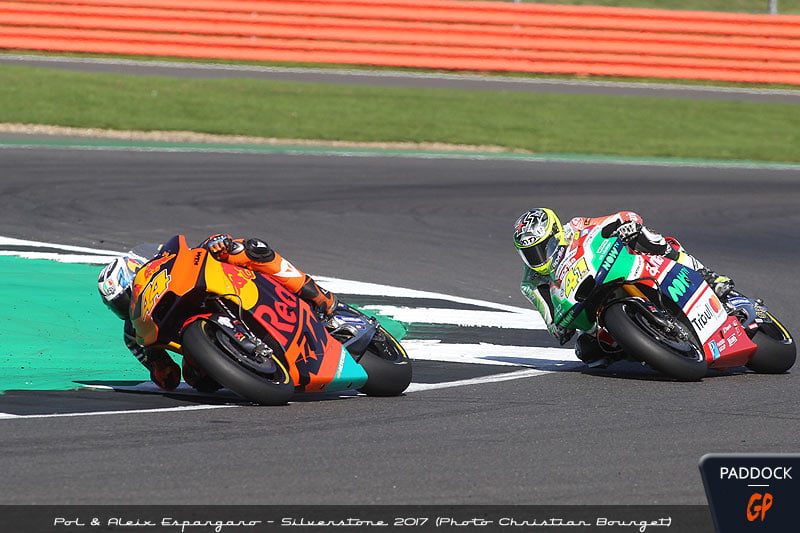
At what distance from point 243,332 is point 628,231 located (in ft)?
9.05

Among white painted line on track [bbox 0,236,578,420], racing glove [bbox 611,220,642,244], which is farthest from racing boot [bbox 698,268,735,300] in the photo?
white painted line on track [bbox 0,236,578,420]

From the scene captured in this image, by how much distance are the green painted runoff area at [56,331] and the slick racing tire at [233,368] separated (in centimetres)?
113

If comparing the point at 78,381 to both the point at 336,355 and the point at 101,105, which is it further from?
the point at 101,105

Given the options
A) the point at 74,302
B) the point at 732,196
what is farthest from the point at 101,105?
the point at 74,302

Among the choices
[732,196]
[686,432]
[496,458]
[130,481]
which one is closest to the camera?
[130,481]

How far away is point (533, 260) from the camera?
903cm

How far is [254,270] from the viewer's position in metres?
7.75

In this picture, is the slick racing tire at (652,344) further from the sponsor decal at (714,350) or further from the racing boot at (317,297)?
the racing boot at (317,297)

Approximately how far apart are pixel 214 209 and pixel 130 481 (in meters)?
10.2

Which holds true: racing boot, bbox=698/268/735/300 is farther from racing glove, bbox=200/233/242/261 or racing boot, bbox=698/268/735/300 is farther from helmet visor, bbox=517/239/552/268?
racing glove, bbox=200/233/242/261

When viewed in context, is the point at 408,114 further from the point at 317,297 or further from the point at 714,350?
the point at 317,297

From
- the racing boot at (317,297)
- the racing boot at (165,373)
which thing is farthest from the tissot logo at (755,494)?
the racing boot at (165,373)

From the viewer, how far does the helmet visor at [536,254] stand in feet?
29.5

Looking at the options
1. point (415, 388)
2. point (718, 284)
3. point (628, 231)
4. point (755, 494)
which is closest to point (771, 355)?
point (718, 284)
